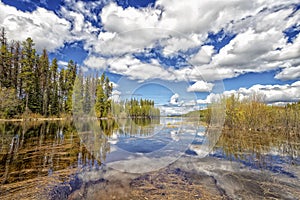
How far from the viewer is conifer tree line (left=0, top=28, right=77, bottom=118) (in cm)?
2412

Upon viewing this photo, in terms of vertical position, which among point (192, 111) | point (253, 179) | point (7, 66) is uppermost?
point (7, 66)

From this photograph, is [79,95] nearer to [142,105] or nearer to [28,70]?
[142,105]

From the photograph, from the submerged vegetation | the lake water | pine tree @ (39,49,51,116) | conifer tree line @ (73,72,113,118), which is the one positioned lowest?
the lake water

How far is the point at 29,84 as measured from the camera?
93.4 ft

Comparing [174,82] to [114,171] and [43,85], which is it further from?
[43,85]

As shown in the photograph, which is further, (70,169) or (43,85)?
(43,85)

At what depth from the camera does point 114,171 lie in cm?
523

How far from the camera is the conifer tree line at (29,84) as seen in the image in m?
24.1

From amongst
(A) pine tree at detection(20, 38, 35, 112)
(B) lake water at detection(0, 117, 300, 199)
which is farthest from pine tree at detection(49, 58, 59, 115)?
(B) lake water at detection(0, 117, 300, 199)

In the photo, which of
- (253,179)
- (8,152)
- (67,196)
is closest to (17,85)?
(8,152)

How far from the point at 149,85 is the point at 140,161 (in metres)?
2.95

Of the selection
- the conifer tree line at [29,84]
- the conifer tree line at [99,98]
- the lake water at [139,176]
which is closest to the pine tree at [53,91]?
the conifer tree line at [29,84]

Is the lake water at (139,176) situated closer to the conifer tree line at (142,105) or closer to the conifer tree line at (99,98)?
the conifer tree line at (99,98)

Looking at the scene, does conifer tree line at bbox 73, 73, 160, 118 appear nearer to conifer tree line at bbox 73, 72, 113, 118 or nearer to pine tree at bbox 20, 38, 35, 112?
conifer tree line at bbox 73, 72, 113, 118
